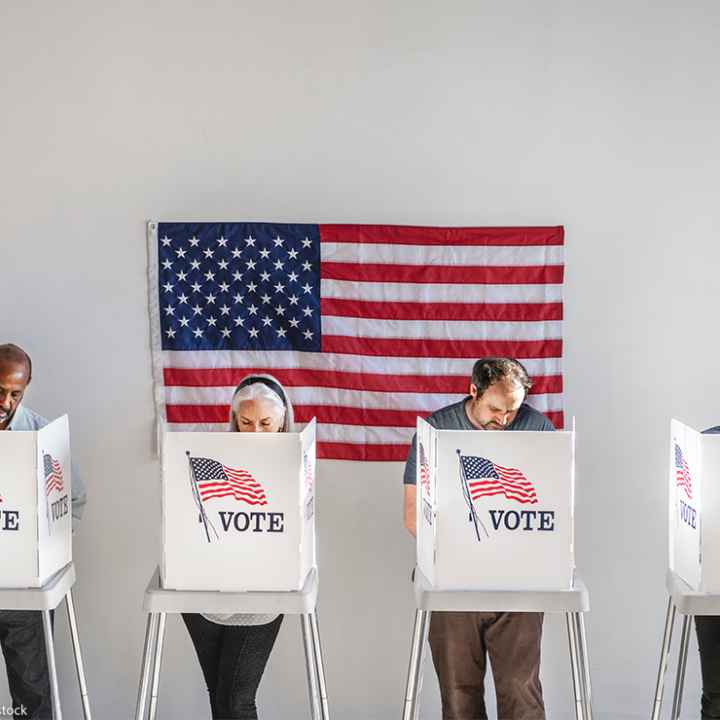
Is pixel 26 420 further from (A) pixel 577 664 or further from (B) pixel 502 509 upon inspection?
(A) pixel 577 664

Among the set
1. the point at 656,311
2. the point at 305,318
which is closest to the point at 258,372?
the point at 305,318

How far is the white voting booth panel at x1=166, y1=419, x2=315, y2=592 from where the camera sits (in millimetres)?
2566

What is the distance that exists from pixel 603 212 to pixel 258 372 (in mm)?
1187

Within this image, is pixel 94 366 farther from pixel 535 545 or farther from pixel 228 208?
pixel 535 545

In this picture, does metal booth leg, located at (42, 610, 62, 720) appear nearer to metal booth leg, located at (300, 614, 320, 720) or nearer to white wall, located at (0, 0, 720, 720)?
metal booth leg, located at (300, 614, 320, 720)

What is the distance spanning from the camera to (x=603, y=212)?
3.58m

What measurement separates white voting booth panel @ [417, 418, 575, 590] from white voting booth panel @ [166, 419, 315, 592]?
322 mm

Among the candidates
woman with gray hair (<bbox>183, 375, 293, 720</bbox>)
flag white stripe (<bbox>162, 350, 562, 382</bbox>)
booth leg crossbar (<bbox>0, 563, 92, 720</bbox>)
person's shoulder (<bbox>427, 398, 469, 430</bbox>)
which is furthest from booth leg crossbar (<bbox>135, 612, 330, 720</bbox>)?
flag white stripe (<bbox>162, 350, 562, 382</bbox>)

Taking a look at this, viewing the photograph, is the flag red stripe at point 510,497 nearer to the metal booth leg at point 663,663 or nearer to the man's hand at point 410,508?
the man's hand at point 410,508

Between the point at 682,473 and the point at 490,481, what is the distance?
0.55 metres

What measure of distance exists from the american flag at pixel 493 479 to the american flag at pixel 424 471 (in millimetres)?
129

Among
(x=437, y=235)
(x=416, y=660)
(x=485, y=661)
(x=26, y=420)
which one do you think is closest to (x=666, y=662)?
(x=485, y=661)

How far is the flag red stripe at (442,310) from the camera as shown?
3574 mm

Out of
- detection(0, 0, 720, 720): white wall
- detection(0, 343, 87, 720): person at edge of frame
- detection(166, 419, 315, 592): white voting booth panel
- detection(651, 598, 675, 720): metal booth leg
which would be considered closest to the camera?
detection(166, 419, 315, 592): white voting booth panel
